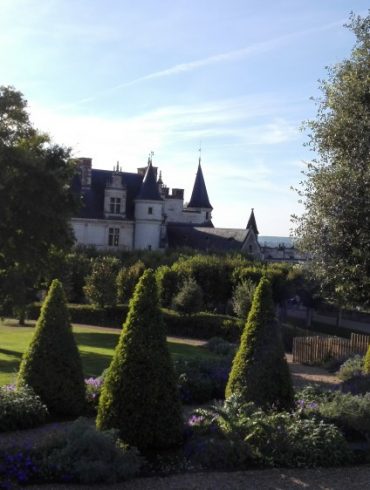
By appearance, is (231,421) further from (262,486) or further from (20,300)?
(20,300)

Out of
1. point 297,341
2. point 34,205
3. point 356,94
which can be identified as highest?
point 356,94

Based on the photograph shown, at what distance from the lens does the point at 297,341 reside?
22.7 meters

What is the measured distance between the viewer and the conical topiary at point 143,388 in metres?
8.83

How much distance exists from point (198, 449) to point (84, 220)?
161ft

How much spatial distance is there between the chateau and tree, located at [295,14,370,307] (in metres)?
38.8

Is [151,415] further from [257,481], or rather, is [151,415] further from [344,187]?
[344,187]

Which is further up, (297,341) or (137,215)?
(137,215)

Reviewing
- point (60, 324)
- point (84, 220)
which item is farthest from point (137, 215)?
point (60, 324)

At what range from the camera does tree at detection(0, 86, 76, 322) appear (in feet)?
67.6

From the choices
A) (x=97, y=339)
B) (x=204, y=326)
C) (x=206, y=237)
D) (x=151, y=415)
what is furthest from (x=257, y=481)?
(x=206, y=237)

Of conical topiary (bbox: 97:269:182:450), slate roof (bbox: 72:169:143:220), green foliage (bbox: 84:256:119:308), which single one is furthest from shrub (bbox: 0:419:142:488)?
slate roof (bbox: 72:169:143:220)

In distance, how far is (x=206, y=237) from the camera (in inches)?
2249

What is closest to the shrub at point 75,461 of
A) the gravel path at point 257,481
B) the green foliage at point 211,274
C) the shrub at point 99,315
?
the gravel path at point 257,481

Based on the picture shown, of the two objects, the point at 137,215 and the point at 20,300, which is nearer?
the point at 20,300
